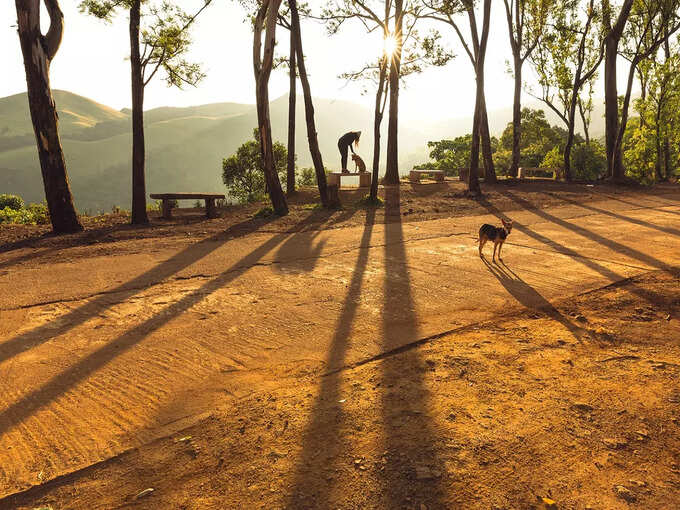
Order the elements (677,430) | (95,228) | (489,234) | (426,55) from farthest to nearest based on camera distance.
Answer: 1. (426,55)
2. (95,228)
3. (489,234)
4. (677,430)

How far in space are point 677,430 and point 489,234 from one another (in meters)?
4.34

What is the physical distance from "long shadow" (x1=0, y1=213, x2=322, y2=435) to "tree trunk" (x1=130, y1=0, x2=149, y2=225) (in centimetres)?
757

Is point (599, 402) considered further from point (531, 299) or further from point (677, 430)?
point (531, 299)

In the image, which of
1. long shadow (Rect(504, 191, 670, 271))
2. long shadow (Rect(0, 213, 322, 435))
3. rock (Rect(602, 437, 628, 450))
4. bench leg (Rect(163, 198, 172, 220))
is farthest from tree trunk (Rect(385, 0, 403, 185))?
rock (Rect(602, 437, 628, 450))

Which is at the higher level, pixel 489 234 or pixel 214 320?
pixel 489 234

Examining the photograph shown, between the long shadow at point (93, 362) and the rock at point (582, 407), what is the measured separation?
3.48 meters

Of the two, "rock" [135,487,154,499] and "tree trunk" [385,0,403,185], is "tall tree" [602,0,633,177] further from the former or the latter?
"rock" [135,487,154,499]

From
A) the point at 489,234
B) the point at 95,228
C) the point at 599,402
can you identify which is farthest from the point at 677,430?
the point at 95,228

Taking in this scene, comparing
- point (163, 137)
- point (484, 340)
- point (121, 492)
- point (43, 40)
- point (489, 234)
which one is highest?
point (163, 137)

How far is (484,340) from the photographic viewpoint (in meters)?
3.59

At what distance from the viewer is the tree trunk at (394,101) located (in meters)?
17.7

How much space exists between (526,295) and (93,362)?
449 centimetres

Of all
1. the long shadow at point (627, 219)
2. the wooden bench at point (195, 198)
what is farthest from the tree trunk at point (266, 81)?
the long shadow at point (627, 219)

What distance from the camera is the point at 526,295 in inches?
189
